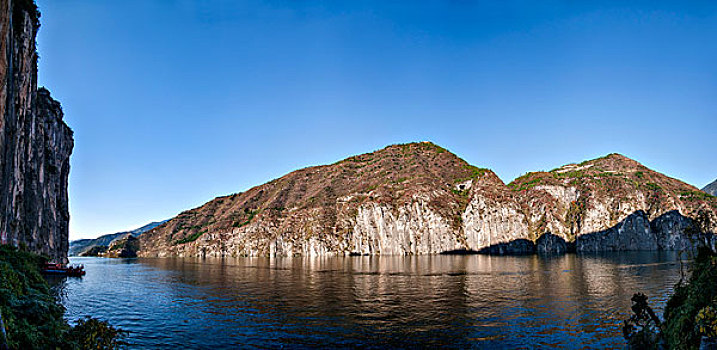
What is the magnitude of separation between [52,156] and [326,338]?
345 feet

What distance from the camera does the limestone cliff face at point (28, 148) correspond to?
43.5 m

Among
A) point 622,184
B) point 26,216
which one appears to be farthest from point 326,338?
point 622,184

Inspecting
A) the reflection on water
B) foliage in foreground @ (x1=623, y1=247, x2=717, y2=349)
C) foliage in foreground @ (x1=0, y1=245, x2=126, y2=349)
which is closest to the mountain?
the reflection on water

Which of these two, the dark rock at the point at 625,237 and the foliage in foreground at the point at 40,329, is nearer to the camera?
the foliage in foreground at the point at 40,329

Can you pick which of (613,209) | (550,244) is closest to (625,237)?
(613,209)

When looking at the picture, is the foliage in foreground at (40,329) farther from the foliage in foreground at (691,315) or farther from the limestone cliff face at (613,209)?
the limestone cliff face at (613,209)

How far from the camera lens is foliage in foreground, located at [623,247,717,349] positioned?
573 inches

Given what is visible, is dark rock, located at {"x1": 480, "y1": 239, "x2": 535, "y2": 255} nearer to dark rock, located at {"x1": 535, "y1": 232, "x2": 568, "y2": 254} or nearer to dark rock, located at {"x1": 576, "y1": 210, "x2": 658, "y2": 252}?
dark rock, located at {"x1": 535, "y1": 232, "x2": 568, "y2": 254}

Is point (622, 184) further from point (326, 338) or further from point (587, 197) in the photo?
point (326, 338)

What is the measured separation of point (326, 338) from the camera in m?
28.9

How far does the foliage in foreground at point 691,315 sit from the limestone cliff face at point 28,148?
4189cm

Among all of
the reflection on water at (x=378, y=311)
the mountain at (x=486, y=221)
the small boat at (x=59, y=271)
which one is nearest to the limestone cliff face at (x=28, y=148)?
the small boat at (x=59, y=271)

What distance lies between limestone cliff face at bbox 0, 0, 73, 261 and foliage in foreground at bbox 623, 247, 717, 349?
41885mm

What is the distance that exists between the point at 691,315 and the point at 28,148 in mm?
96794
